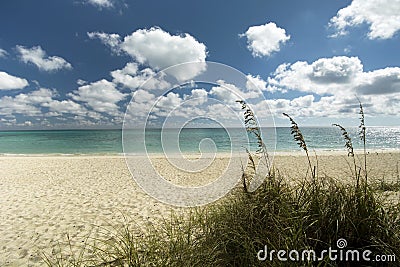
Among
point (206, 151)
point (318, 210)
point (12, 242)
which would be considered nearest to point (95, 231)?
point (12, 242)

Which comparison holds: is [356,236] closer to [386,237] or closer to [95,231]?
[386,237]

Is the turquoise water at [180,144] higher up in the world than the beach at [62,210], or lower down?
higher up

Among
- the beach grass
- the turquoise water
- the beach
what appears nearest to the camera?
the beach grass

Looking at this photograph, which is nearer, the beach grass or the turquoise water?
the beach grass

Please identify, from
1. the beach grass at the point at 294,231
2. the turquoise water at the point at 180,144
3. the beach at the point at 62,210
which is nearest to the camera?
the beach grass at the point at 294,231

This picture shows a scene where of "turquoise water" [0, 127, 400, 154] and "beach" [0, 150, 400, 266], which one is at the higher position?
"turquoise water" [0, 127, 400, 154]

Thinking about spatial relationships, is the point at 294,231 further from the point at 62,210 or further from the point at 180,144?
the point at 180,144

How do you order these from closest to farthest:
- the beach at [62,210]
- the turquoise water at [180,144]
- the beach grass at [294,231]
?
the beach grass at [294,231] < the beach at [62,210] < the turquoise water at [180,144]

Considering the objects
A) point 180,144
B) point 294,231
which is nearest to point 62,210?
point 294,231

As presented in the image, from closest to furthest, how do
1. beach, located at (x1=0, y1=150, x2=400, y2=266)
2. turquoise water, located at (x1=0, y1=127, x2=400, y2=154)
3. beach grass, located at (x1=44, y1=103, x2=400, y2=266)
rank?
beach grass, located at (x1=44, y1=103, x2=400, y2=266), beach, located at (x1=0, y1=150, x2=400, y2=266), turquoise water, located at (x1=0, y1=127, x2=400, y2=154)

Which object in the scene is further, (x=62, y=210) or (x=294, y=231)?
(x=62, y=210)

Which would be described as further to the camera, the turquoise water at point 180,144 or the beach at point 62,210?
the turquoise water at point 180,144

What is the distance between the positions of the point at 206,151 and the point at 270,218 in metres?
32.2

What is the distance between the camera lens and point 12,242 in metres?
5.48
